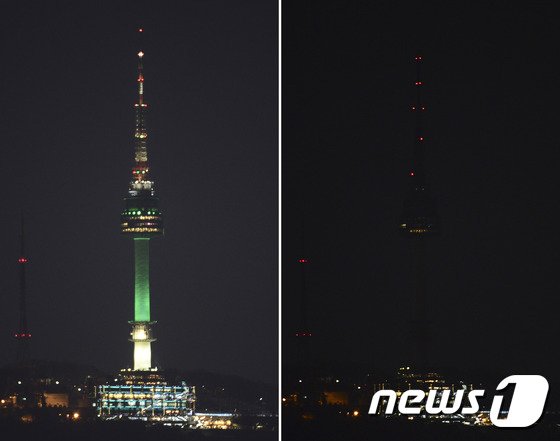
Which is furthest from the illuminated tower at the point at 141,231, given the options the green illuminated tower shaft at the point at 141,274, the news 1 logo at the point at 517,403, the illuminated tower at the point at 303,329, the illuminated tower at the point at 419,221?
the news 1 logo at the point at 517,403

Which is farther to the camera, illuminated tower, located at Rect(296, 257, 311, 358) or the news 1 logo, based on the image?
illuminated tower, located at Rect(296, 257, 311, 358)

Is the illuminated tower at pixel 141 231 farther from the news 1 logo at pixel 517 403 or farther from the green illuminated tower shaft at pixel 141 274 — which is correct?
the news 1 logo at pixel 517 403

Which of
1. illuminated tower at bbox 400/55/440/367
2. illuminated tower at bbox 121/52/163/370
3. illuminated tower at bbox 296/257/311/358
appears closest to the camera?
illuminated tower at bbox 296/257/311/358

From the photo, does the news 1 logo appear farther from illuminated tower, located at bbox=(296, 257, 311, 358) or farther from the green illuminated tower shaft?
the green illuminated tower shaft

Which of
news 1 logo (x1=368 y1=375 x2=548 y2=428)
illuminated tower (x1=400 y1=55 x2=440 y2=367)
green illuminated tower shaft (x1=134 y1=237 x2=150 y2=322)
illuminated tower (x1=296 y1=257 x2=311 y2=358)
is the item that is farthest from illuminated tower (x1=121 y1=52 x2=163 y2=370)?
news 1 logo (x1=368 y1=375 x2=548 y2=428)

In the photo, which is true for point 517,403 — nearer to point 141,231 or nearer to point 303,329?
point 303,329

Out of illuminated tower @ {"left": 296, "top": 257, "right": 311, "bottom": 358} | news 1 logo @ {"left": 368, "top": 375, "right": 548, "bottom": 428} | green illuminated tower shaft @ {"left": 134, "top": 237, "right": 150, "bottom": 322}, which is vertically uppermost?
news 1 logo @ {"left": 368, "top": 375, "right": 548, "bottom": 428}

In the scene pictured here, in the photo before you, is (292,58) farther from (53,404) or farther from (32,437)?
(53,404)
